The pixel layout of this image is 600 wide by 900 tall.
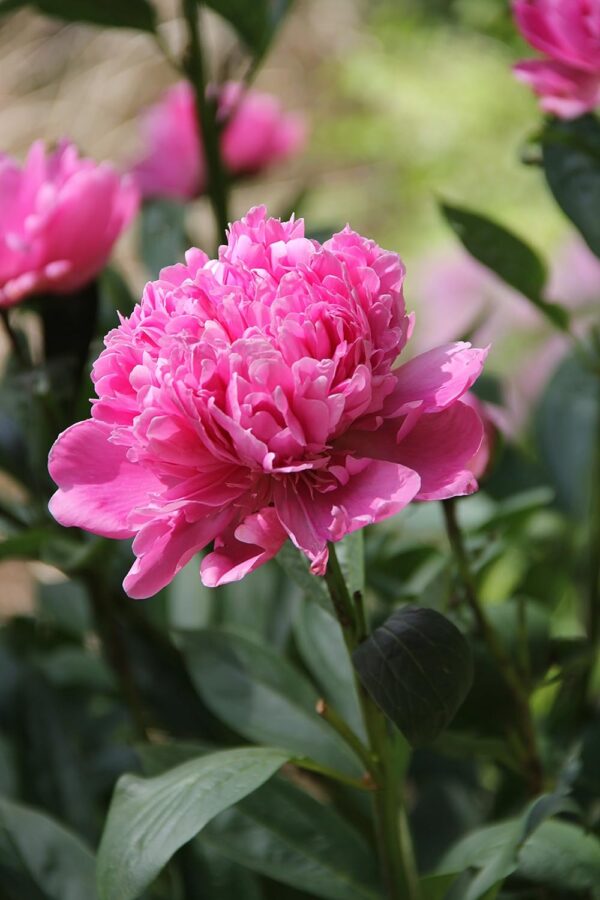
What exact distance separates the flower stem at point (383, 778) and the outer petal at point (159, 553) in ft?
0.16

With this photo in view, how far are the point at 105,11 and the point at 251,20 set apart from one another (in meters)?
0.08

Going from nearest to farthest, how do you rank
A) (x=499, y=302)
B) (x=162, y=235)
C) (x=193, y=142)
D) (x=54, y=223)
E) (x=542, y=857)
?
(x=542, y=857)
(x=54, y=223)
(x=162, y=235)
(x=193, y=142)
(x=499, y=302)

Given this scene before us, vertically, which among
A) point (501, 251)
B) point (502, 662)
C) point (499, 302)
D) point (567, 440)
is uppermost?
point (501, 251)

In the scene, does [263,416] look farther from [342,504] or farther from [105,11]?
[105,11]

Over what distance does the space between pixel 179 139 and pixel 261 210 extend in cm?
71

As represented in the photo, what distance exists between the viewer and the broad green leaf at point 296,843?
0.44 m

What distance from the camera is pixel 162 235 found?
26.7 inches

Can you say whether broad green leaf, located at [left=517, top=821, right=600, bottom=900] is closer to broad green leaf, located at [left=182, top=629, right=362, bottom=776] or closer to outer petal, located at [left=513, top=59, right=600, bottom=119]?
broad green leaf, located at [left=182, top=629, right=362, bottom=776]

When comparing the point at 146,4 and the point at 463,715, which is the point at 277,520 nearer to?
the point at 463,715

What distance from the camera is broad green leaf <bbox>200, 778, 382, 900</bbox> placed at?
1.45ft

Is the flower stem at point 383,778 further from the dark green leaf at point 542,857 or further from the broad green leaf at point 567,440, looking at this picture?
the broad green leaf at point 567,440

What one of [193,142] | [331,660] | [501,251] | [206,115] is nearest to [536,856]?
[331,660]

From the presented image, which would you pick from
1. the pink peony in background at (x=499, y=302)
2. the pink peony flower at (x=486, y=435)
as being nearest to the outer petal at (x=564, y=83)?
the pink peony flower at (x=486, y=435)

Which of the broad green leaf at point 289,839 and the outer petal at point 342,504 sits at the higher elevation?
the outer petal at point 342,504
